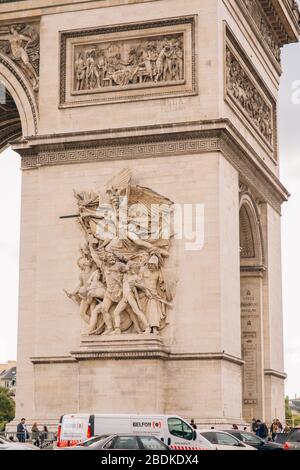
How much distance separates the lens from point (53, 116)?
32719 mm

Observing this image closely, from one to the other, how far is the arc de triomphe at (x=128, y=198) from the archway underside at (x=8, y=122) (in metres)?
6.58

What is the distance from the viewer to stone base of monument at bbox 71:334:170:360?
29750mm

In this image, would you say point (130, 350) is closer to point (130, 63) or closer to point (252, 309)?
point (252, 309)

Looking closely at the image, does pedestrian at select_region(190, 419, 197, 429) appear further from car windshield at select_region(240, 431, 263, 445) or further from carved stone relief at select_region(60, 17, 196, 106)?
carved stone relief at select_region(60, 17, 196, 106)

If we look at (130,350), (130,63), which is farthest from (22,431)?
(130,63)

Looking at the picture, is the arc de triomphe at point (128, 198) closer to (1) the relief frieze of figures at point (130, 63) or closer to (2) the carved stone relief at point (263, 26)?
(1) the relief frieze of figures at point (130, 63)

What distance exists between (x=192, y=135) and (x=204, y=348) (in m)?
5.94

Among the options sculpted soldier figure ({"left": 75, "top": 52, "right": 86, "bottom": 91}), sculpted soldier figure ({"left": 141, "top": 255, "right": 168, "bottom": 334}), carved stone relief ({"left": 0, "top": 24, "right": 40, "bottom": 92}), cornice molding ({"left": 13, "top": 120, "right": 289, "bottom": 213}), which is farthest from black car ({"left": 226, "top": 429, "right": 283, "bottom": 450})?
carved stone relief ({"left": 0, "top": 24, "right": 40, "bottom": 92})

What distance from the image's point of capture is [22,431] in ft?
99.8

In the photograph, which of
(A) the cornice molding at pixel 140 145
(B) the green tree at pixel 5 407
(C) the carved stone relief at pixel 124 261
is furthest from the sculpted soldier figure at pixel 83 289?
(B) the green tree at pixel 5 407

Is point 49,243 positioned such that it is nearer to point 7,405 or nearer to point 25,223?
point 25,223

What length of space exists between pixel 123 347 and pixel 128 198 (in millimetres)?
4195

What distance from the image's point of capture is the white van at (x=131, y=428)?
23.2m

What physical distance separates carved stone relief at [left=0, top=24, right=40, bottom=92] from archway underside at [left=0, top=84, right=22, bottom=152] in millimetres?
5409
